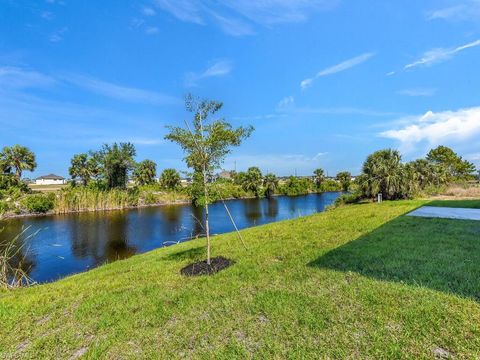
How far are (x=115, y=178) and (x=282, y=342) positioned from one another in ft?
162

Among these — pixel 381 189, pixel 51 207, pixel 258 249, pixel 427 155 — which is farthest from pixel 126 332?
pixel 427 155

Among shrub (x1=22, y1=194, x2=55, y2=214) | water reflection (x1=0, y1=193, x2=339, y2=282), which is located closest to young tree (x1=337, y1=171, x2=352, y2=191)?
water reflection (x1=0, y1=193, x2=339, y2=282)

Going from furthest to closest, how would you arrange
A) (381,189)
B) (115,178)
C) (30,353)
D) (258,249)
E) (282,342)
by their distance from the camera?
(115,178) < (381,189) < (258,249) < (30,353) < (282,342)

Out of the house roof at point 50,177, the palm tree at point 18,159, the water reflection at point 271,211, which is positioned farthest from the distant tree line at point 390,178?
the house roof at point 50,177

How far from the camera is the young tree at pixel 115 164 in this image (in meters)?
46.7

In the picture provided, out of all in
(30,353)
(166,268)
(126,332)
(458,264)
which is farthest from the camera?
(166,268)

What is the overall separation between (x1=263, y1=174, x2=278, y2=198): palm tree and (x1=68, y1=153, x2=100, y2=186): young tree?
33810mm

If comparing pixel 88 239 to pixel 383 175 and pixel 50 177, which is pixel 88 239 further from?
pixel 50 177

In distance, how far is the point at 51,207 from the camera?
1337 inches

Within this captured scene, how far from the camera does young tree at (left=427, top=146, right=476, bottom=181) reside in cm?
3772

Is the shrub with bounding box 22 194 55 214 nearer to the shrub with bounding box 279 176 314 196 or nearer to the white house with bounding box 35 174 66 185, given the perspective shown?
the shrub with bounding box 279 176 314 196

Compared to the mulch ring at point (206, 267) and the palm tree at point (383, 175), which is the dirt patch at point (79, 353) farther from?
the palm tree at point (383, 175)

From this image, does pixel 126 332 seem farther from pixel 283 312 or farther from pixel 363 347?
pixel 363 347

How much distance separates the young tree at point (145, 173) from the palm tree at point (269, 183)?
2470cm
